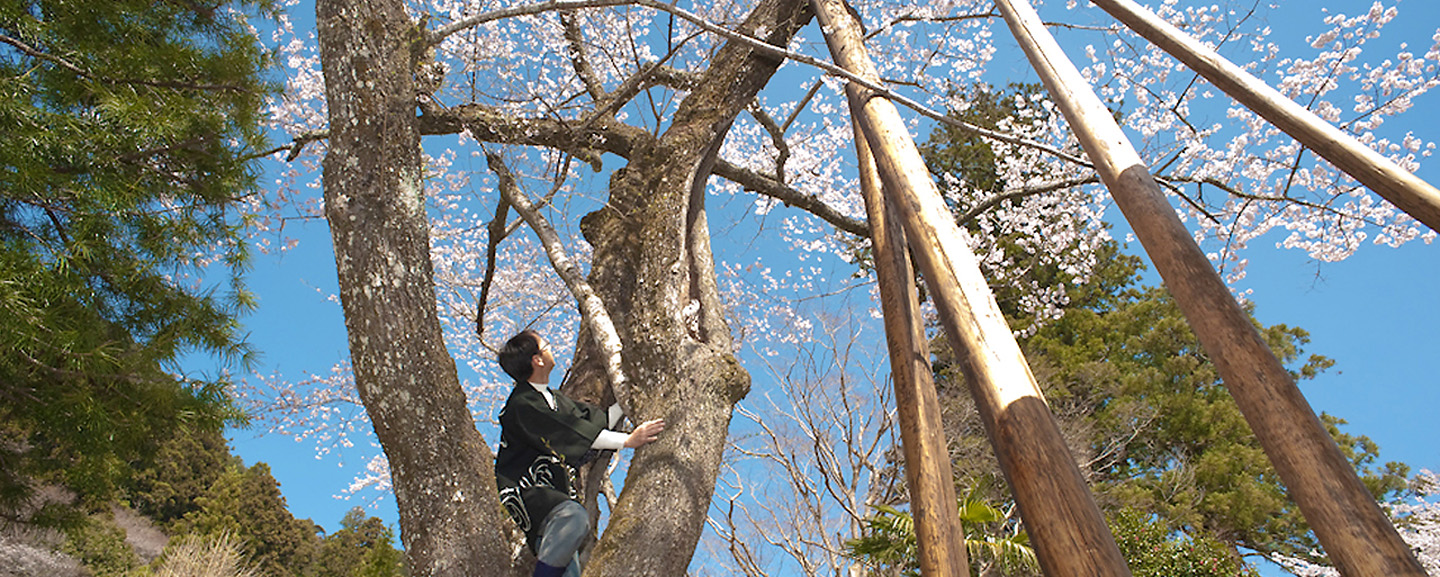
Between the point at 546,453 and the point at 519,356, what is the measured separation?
17.2 inches

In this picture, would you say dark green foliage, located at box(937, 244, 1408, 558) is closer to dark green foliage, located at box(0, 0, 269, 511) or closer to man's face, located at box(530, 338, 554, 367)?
man's face, located at box(530, 338, 554, 367)

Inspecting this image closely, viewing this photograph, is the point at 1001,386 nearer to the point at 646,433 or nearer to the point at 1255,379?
the point at 1255,379

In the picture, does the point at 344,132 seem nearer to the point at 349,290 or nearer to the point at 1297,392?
the point at 349,290

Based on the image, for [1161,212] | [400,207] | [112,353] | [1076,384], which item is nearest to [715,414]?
[400,207]

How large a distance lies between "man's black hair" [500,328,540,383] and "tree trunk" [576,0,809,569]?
0.38 m

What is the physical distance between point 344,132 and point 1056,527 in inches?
89.1

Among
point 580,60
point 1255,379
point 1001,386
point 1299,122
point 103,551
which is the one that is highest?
point 580,60

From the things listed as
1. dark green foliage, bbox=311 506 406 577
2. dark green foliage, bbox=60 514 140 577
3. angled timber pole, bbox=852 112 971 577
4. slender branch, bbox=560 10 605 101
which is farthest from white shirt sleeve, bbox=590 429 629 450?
dark green foliage, bbox=311 506 406 577

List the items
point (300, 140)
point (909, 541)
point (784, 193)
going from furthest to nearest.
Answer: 1. point (909, 541)
2. point (784, 193)
3. point (300, 140)

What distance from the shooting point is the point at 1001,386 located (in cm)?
183

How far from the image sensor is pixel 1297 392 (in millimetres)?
1563

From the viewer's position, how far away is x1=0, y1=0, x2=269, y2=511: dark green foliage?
13.1 feet

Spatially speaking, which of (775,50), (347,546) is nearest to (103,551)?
(347,546)

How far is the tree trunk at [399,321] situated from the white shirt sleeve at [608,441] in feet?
1.60
